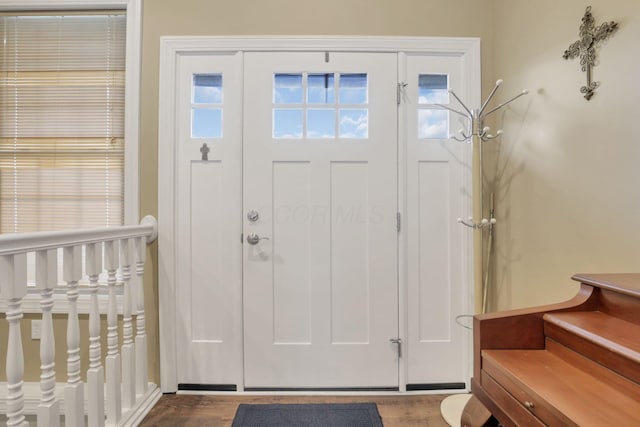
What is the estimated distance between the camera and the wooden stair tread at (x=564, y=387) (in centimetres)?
69

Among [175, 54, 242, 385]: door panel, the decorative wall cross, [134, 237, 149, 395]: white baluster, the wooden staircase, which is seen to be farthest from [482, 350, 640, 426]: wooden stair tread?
[134, 237, 149, 395]: white baluster

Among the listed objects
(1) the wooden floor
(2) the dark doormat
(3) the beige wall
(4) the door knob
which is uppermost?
(3) the beige wall

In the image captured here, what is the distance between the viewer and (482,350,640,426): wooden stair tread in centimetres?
69

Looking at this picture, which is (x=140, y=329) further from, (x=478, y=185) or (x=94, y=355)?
(x=478, y=185)

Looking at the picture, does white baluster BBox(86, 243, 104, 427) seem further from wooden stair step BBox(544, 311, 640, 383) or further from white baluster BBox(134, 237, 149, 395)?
wooden stair step BBox(544, 311, 640, 383)

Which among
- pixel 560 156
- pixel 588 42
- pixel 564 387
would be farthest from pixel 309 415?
pixel 588 42

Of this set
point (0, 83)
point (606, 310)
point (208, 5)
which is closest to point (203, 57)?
point (208, 5)

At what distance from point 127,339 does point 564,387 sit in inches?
73.9

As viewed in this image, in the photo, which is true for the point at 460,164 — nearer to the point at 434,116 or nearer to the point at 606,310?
the point at 434,116

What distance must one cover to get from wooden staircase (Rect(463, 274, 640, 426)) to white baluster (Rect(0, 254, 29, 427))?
1612 mm

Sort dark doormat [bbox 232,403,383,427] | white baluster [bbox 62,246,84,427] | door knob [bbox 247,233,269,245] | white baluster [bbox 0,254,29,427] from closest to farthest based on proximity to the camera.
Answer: white baluster [bbox 0,254,29,427] → white baluster [bbox 62,246,84,427] → dark doormat [bbox 232,403,383,427] → door knob [bbox 247,233,269,245]

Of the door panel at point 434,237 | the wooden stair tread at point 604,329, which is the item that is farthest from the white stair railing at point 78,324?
the wooden stair tread at point 604,329

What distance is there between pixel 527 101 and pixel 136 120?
7.29ft

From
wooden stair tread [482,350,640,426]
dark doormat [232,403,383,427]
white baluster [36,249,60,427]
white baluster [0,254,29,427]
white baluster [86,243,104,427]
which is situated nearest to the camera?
wooden stair tread [482,350,640,426]
